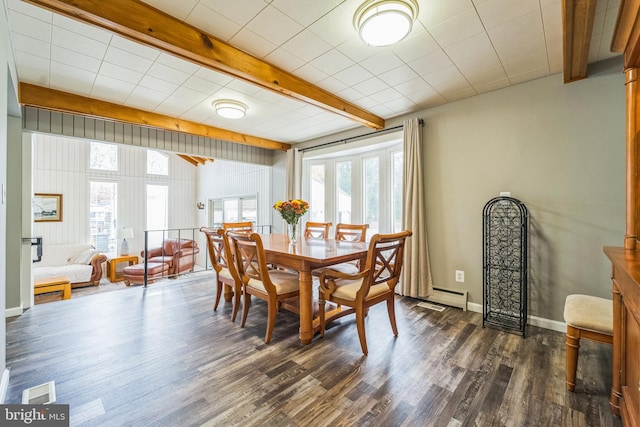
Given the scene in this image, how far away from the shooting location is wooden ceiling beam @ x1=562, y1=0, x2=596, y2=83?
154 centimetres

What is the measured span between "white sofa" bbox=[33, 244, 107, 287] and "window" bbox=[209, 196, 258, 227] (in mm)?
2711

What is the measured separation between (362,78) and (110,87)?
101 inches

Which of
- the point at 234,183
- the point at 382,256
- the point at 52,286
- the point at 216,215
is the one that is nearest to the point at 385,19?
the point at 382,256

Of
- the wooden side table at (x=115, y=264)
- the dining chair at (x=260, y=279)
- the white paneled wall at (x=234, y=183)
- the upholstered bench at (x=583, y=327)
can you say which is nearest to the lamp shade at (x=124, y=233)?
the wooden side table at (x=115, y=264)

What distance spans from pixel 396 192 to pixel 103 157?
7224mm

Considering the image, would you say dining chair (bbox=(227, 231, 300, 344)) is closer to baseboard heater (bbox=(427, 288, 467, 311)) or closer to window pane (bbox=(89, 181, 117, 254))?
baseboard heater (bbox=(427, 288, 467, 311))

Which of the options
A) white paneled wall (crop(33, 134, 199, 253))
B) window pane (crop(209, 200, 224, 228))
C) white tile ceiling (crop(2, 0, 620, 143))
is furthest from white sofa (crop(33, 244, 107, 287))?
white tile ceiling (crop(2, 0, 620, 143))

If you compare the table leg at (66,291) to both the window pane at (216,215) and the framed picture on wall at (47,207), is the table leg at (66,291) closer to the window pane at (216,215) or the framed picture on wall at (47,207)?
the framed picture on wall at (47,207)

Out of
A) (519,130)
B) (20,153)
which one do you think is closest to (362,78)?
(519,130)

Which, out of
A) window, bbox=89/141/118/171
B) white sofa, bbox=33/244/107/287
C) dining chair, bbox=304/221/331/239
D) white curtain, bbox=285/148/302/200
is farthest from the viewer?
window, bbox=89/141/118/171

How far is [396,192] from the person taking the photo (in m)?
4.00

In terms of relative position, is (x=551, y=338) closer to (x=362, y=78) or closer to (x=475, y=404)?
(x=475, y=404)

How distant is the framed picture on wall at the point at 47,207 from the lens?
19.6ft

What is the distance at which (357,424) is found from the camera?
1.43m
